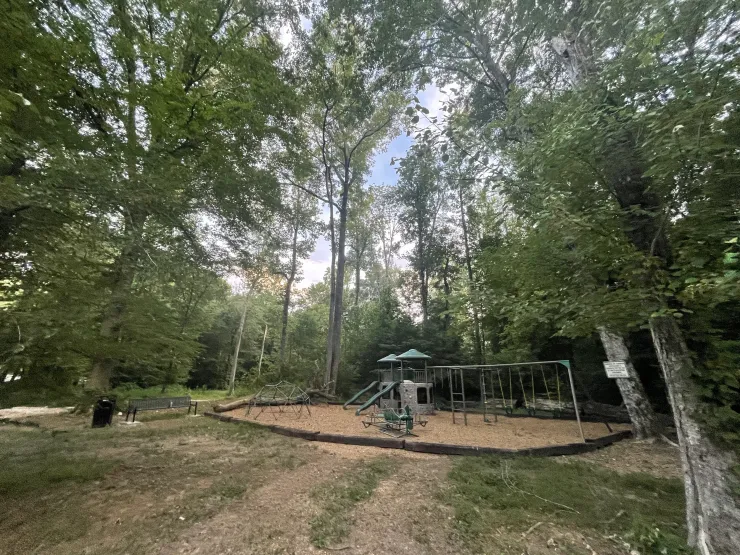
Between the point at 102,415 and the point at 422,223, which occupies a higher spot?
the point at 422,223

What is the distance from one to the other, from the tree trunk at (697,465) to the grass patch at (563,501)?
31 centimetres

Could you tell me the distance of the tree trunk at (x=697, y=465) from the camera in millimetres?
2320

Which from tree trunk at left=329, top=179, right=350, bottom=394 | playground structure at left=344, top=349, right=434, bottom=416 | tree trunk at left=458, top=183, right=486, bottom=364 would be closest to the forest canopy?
playground structure at left=344, top=349, right=434, bottom=416

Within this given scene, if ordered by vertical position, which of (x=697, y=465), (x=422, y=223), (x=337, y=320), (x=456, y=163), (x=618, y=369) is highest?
(x=422, y=223)

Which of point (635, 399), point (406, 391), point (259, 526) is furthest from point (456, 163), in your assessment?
point (406, 391)

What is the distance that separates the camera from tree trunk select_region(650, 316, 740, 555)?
232 centimetres

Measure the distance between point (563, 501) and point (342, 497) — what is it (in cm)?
264

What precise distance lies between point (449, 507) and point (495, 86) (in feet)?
31.6

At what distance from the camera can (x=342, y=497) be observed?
11.8 feet

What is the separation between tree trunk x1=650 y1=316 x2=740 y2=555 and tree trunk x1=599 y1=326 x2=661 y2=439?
14.2 feet

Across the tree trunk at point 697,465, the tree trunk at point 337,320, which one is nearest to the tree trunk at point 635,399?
the tree trunk at point 697,465

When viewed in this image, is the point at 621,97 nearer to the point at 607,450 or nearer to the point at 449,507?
the point at 449,507

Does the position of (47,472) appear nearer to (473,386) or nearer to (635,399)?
(635,399)

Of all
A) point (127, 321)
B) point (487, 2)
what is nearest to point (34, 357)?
point (127, 321)
